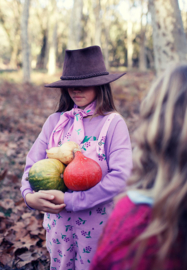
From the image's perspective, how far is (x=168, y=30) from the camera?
4.57 m

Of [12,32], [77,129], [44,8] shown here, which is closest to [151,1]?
[77,129]

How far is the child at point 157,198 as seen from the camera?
881 millimetres

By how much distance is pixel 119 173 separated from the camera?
5.59 ft

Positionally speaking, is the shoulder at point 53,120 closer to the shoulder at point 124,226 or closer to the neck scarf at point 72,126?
the neck scarf at point 72,126

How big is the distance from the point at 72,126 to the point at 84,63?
56 centimetres

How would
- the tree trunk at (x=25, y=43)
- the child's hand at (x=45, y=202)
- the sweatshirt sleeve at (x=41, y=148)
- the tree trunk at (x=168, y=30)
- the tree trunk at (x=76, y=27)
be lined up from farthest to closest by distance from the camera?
the tree trunk at (x=25, y=43) → the tree trunk at (x=76, y=27) → the tree trunk at (x=168, y=30) → the sweatshirt sleeve at (x=41, y=148) → the child's hand at (x=45, y=202)

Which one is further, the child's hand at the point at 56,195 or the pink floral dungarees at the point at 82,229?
the pink floral dungarees at the point at 82,229

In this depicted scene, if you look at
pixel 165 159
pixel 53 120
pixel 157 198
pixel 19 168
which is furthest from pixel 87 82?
pixel 19 168

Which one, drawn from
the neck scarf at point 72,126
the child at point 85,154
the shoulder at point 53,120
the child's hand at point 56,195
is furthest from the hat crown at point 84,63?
the child's hand at point 56,195

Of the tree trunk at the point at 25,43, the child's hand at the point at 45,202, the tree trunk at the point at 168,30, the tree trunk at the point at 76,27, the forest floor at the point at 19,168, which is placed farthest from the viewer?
the tree trunk at the point at 25,43

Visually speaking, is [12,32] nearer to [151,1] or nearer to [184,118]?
[151,1]

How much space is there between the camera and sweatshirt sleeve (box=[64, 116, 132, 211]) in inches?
65.9

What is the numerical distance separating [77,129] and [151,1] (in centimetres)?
397

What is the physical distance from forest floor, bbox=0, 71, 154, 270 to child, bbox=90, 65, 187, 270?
457 millimetres
